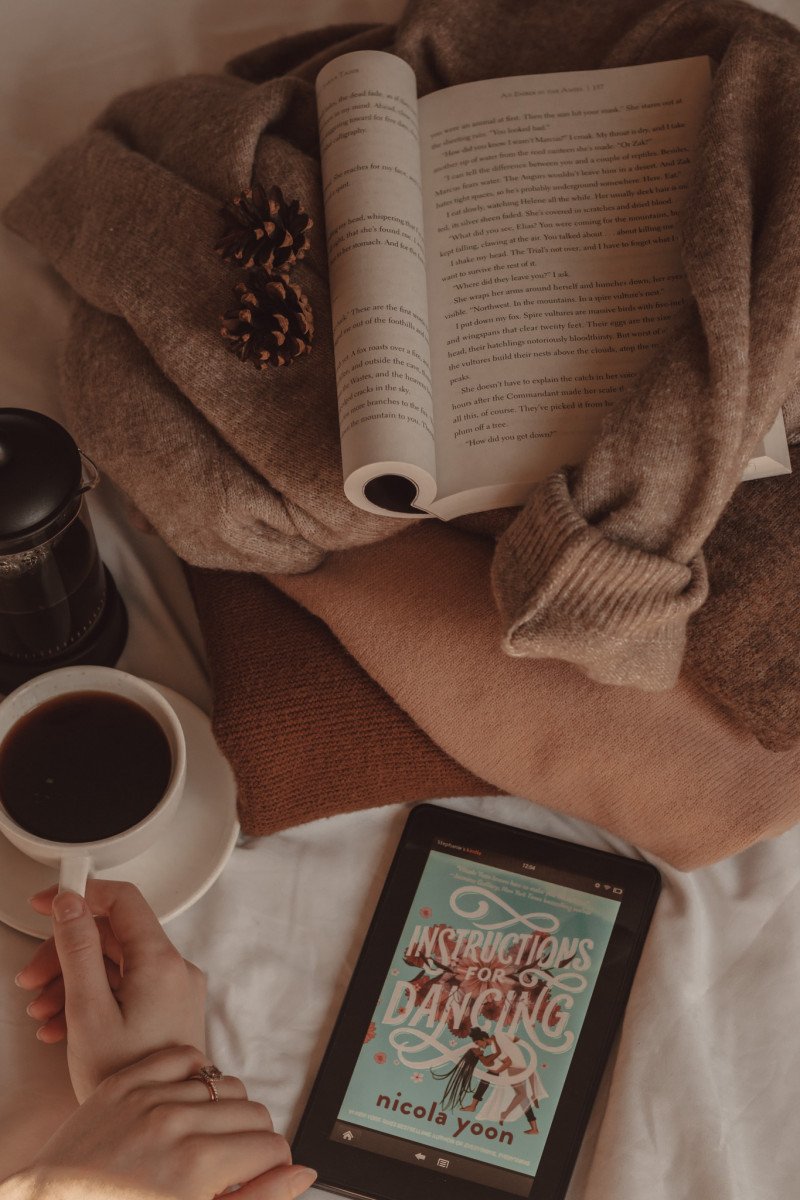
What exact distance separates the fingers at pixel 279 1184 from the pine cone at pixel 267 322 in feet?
1.41

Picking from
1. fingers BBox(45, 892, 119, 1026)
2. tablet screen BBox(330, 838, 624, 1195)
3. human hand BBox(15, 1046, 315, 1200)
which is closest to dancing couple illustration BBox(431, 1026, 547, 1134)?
tablet screen BBox(330, 838, 624, 1195)

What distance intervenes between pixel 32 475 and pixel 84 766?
0.17m

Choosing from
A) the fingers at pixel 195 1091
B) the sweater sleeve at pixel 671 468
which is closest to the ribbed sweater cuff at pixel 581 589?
the sweater sleeve at pixel 671 468

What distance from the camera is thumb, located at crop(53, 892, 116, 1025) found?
0.56 meters

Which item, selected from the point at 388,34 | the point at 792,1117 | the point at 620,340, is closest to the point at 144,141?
the point at 388,34

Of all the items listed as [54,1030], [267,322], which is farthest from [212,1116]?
[267,322]

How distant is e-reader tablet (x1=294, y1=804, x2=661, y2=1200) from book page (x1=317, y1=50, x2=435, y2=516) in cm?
26

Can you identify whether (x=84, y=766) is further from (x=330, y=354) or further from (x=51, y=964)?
(x=330, y=354)

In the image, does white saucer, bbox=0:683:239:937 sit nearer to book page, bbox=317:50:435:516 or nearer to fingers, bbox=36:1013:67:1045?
fingers, bbox=36:1013:67:1045

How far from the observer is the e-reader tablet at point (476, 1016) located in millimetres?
640

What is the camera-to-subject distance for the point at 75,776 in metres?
0.63

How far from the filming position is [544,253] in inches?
24.6

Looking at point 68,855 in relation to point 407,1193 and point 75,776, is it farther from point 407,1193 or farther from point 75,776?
point 407,1193

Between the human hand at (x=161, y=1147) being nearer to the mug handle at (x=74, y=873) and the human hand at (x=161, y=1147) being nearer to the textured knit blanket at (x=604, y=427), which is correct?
the mug handle at (x=74, y=873)
